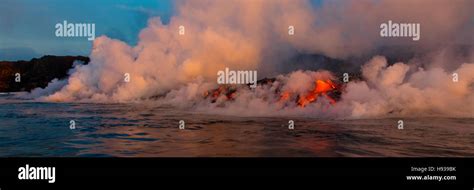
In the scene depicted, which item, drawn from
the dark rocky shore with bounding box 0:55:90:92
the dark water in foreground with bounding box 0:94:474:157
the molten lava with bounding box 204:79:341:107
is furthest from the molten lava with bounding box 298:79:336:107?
the dark rocky shore with bounding box 0:55:90:92

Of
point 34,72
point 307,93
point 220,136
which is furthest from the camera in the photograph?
point 34,72

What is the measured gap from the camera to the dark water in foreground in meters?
8.20

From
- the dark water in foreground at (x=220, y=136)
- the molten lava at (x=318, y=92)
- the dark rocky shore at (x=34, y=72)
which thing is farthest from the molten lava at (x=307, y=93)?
the dark rocky shore at (x=34, y=72)

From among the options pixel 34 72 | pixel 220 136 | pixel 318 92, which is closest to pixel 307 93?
pixel 318 92

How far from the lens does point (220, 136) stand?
9.74 meters

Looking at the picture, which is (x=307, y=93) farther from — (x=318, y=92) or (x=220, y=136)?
(x=220, y=136)

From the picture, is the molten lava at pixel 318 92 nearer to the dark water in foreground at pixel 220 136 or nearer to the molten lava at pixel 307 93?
the molten lava at pixel 307 93

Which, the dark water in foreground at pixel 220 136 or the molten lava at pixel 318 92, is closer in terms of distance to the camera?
the dark water in foreground at pixel 220 136

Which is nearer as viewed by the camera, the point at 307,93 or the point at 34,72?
the point at 307,93

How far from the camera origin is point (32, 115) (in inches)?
504

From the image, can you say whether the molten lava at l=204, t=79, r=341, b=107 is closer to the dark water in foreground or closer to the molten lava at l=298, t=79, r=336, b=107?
the molten lava at l=298, t=79, r=336, b=107

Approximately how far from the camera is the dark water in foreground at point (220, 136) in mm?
8203
